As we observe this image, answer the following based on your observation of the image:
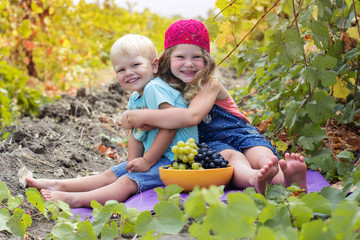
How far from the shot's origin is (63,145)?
3.09 meters

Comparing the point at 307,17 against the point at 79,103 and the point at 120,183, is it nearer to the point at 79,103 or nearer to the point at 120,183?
the point at 120,183

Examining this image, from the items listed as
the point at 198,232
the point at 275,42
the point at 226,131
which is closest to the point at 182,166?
the point at 226,131

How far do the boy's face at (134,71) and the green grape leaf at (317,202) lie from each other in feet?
4.27

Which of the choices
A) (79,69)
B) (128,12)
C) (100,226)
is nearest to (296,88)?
(100,226)

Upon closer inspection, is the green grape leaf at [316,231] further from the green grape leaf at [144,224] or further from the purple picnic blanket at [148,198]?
the purple picnic blanket at [148,198]

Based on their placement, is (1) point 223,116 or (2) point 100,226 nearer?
(2) point 100,226

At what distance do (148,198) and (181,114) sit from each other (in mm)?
470

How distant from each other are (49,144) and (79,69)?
3946 mm

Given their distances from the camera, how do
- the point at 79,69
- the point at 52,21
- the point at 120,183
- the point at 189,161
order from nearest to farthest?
the point at 189,161 → the point at 120,183 → the point at 79,69 → the point at 52,21

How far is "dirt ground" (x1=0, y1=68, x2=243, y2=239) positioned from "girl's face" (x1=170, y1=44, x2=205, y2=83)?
869mm

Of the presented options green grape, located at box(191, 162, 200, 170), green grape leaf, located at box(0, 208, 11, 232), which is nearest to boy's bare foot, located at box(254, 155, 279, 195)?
green grape, located at box(191, 162, 200, 170)

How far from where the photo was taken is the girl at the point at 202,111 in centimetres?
229

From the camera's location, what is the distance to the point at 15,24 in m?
6.42

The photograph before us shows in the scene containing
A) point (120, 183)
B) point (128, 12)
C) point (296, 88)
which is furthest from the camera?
Answer: point (128, 12)
